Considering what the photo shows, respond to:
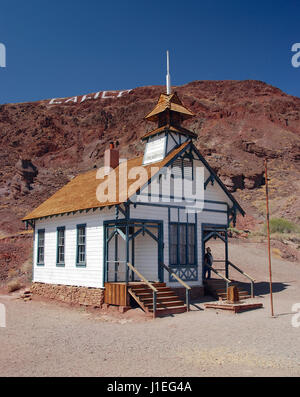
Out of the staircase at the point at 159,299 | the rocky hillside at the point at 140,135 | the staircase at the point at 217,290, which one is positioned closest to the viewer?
the staircase at the point at 159,299

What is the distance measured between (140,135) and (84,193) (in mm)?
68809

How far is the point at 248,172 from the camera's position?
63094 millimetres

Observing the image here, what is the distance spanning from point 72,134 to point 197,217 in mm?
86159

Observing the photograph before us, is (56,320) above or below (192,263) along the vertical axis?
below

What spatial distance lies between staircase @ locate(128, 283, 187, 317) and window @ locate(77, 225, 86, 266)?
332 centimetres

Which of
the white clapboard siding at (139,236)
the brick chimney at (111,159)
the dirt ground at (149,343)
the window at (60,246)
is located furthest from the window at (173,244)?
the brick chimney at (111,159)

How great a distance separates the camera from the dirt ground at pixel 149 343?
302 inches

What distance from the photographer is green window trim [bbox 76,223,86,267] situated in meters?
17.0

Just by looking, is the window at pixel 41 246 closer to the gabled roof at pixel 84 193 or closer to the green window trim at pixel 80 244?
the gabled roof at pixel 84 193

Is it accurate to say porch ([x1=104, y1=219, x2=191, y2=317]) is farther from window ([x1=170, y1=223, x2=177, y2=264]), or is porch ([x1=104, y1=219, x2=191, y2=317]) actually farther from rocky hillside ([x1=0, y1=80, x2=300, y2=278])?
rocky hillside ([x1=0, y1=80, x2=300, y2=278])

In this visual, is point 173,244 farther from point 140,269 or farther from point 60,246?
point 60,246

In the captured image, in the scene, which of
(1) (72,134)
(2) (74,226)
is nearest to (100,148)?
(1) (72,134)

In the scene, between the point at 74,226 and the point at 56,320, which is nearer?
the point at 56,320
